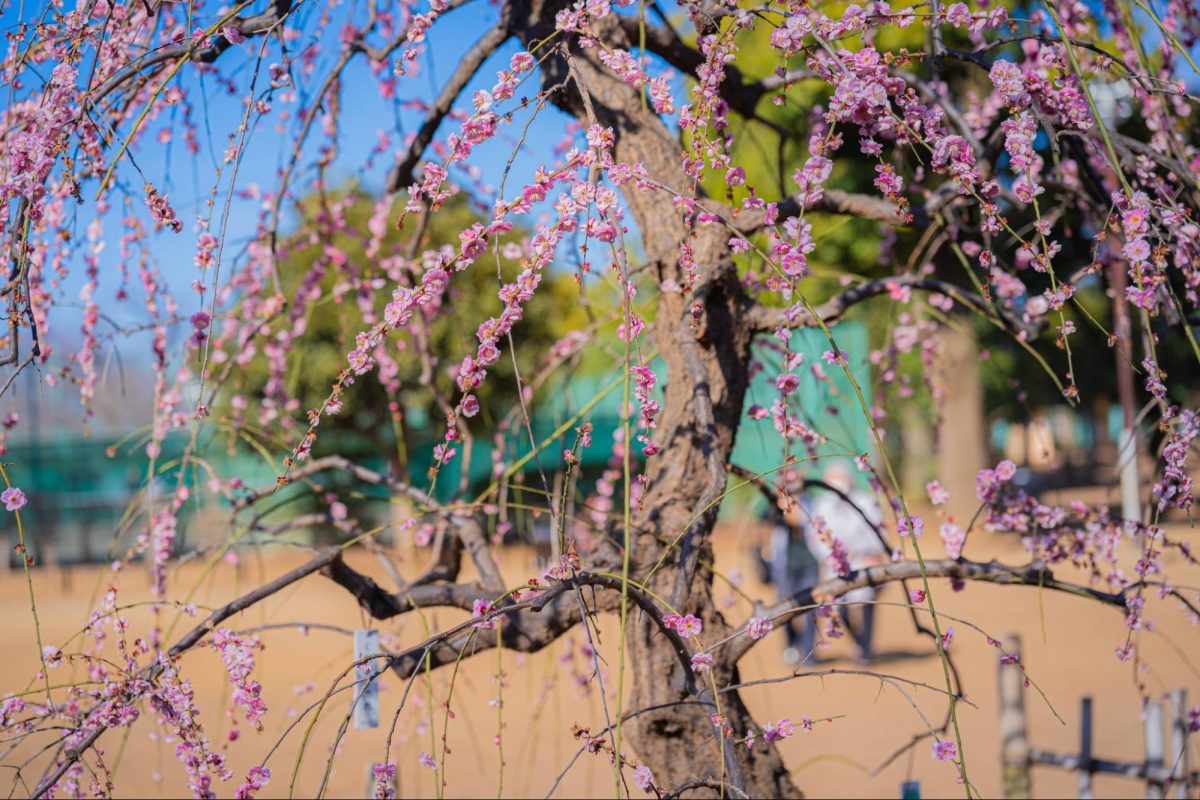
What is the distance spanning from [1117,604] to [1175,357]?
641 inches

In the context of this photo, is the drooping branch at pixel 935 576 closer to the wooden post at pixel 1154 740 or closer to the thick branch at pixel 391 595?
the thick branch at pixel 391 595

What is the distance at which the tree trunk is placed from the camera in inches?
84.5

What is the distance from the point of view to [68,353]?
3.04 metres

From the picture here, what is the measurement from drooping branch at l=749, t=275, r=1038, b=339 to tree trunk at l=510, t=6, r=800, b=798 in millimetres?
56

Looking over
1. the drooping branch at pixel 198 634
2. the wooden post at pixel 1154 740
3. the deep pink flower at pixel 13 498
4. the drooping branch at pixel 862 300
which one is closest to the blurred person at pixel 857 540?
the wooden post at pixel 1154 740

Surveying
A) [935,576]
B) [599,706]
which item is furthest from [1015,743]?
[599,706]

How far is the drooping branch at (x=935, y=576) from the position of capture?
7.13 feet

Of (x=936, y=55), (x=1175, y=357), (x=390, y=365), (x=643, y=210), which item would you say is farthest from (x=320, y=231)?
(x=1175, y=357)

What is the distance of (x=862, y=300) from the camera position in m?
2.36

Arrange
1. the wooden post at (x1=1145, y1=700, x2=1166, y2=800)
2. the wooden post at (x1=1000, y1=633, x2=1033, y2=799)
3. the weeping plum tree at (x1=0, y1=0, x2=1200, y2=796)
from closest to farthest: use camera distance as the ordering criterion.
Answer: the weeping plum tree at (x1=0, y1=0, x2=1200, y2=796) < the wooden post at (x1=1145, y1=700, x2=1166, y2=800) < the wooden post at (x1=1000, y1=633, x2=1033, y2=799)

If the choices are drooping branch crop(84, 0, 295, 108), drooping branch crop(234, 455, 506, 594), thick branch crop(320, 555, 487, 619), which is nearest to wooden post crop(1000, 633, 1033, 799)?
drooping branch crop(234, 455, 506, 594)

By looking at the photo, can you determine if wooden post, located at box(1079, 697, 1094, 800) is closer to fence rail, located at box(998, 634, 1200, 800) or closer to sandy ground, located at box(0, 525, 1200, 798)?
fence rail, located at box(998, 634, 1200, 800)

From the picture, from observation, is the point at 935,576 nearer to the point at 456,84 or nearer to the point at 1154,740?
the point at 456,84

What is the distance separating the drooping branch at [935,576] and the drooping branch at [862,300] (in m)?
0.53
